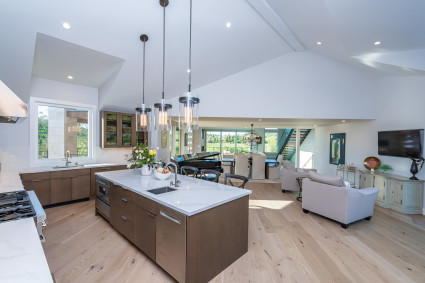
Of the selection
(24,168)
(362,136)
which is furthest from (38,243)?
(362,136)

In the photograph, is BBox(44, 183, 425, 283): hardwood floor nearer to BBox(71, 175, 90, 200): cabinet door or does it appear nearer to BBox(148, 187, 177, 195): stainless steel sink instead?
BBox(71, 175, 90, 200): cabinet door

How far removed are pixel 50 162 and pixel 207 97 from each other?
403cm

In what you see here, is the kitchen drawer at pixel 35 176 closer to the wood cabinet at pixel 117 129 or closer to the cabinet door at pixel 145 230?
the wood cabinet at pixel 117 129

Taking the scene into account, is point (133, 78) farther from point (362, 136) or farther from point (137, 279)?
point (362, 136)

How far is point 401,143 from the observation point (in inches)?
165

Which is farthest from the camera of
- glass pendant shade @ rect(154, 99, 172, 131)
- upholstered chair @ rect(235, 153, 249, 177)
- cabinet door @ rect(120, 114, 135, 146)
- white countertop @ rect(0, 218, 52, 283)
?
upholstered chair @ rect(235, 153, 249, 177)

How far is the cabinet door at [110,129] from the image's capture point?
4727mm

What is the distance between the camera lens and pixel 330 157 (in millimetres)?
6879

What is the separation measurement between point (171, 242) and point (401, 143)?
5271 mm

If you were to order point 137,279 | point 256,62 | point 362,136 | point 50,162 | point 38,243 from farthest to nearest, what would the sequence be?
1. point 362,136
2. point 256,62
3. point 50,162
4. point 137,279
5. point 38,243

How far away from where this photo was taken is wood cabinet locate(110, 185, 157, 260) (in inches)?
84.9

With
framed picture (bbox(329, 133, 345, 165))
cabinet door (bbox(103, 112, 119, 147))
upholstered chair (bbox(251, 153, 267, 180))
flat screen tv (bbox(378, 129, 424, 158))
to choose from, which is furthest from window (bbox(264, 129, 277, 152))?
cabinet door (bbox(103, 112, 119, 147))

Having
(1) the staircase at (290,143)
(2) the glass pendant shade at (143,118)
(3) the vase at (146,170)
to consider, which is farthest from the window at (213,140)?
(2) the glass pendant shade at (143,118)

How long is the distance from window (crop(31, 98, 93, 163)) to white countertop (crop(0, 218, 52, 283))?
3719 millimetres
